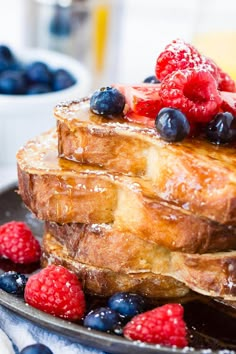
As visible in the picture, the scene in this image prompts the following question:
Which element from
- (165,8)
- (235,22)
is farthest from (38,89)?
(165,8)

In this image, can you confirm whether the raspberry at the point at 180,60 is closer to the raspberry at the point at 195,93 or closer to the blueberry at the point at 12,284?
the raspberry at the point at 195,93

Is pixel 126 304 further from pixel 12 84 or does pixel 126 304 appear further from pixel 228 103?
pixel 12 84

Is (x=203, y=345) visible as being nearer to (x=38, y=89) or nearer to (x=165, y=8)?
(x=38, y=89)

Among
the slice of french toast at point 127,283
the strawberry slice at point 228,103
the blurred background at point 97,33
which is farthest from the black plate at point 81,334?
the blurred background at point 97,33

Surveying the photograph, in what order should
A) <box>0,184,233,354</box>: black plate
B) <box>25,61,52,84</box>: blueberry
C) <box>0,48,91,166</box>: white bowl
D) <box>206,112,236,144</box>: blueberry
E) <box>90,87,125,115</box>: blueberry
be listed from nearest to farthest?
1. <box>0,184,233,354</box>: black plate
2. <box>206,112,236,144</box>: blueberry
3. <box>90,87,125,115</box>: blueberry
4. <box>0,48,91,166</box>: white bowl
5. <box>25,61,52,84</box>: blueberry

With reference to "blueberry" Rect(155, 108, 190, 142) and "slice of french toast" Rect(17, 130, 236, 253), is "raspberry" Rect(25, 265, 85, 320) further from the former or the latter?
"blueberry" Rect(155, 108, 190, 142)

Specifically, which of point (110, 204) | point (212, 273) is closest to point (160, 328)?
point (212, 273)

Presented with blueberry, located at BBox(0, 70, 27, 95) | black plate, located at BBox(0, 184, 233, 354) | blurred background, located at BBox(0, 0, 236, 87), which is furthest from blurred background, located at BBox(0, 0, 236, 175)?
black plate, located at BBox(0, 184, 233, 354)
